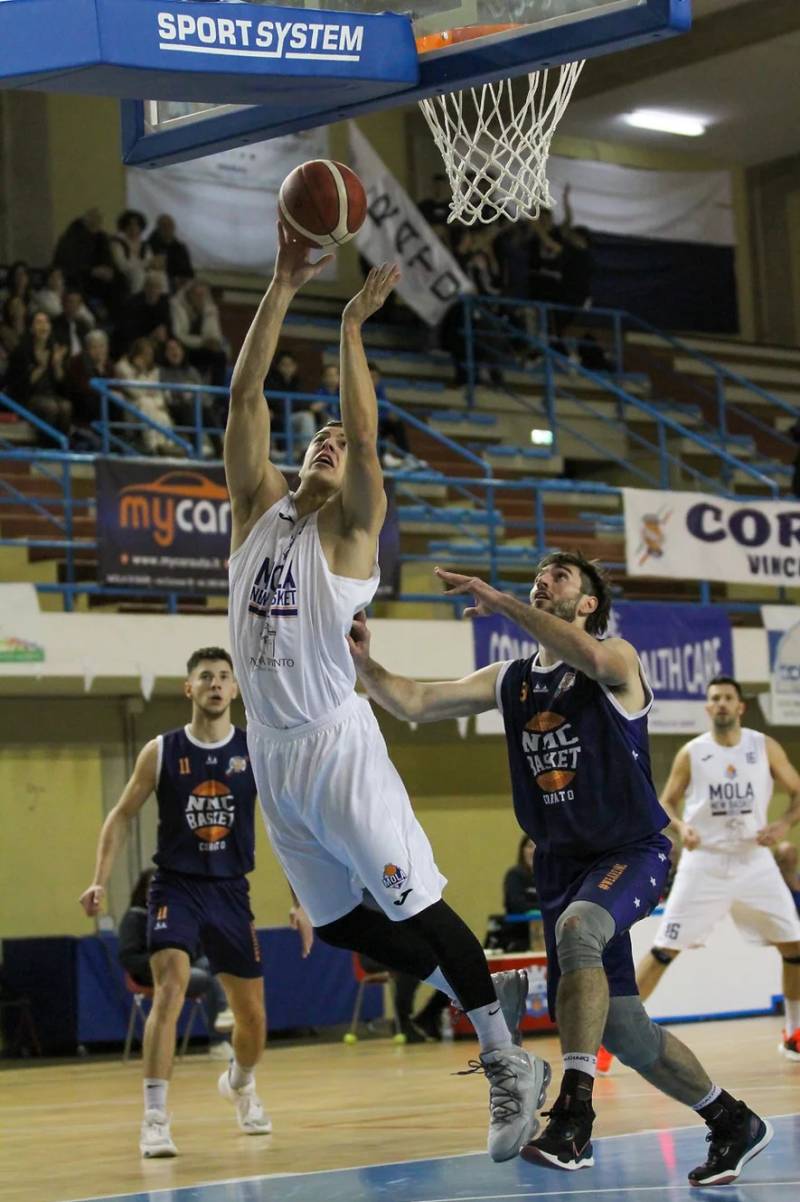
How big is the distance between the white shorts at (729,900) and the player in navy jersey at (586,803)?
5.25m

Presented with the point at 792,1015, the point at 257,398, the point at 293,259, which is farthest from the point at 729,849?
the point at 293,259

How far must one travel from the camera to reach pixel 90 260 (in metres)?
18.7

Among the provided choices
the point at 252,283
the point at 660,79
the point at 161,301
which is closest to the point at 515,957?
the point at 161,301

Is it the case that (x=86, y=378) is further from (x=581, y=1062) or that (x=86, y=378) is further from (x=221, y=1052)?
(x=581, y=1062)

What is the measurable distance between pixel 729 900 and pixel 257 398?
21.8 feet

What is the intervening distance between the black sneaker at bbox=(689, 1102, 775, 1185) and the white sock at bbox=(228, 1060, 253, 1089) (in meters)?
2.86

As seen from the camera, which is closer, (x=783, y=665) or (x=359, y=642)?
(x=359, y=642)

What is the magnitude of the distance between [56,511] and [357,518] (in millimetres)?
10344

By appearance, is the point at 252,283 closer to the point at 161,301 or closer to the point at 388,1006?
the point at 161,301

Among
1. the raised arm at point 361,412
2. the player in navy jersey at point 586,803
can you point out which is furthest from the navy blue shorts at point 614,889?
the raised arm at point 361,412

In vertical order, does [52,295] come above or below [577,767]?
above

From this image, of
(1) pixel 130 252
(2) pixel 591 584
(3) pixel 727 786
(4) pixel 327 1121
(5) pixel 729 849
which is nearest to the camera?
(2) pixel 591 584

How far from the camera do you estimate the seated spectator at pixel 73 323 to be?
17.6 meters

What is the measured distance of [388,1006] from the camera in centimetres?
1664
